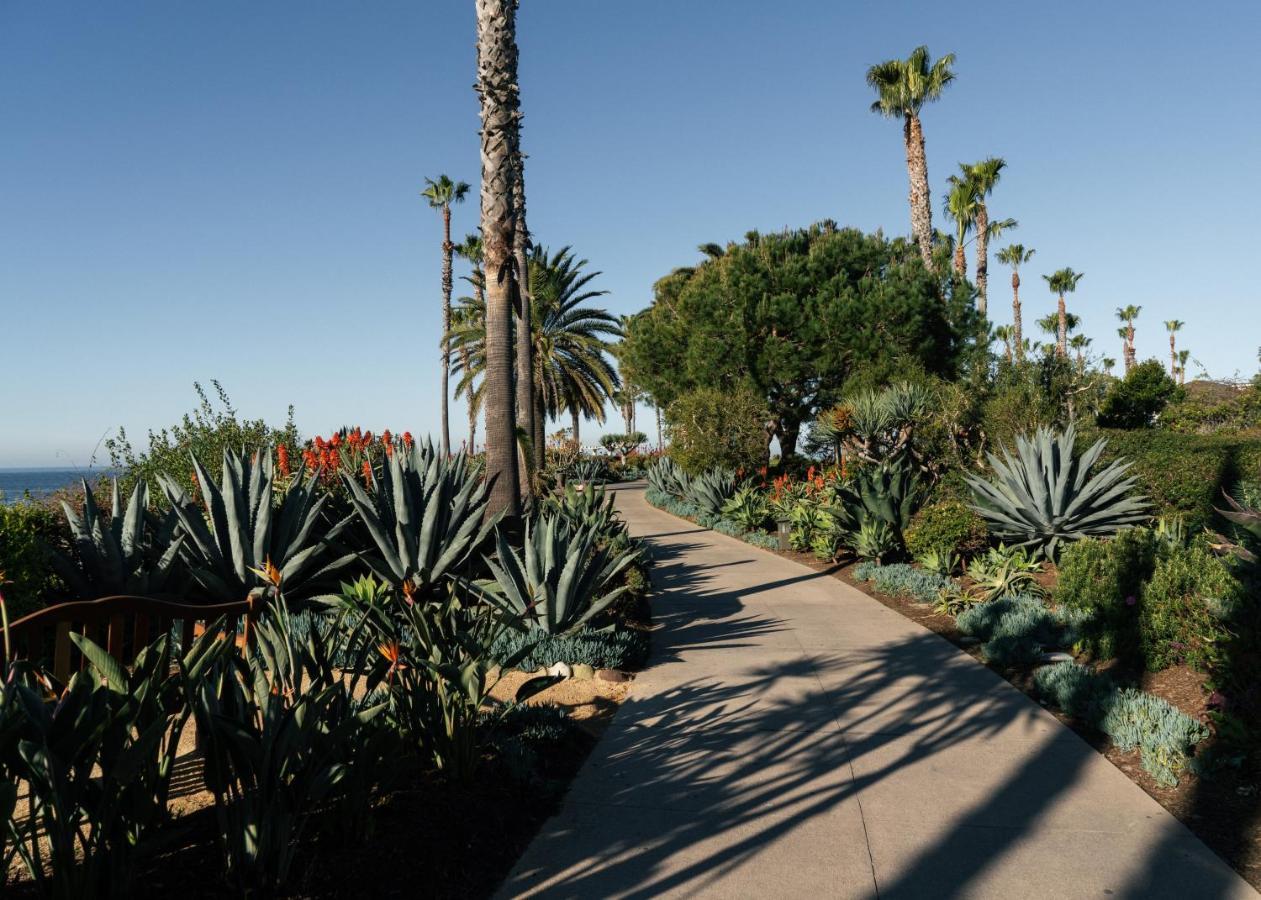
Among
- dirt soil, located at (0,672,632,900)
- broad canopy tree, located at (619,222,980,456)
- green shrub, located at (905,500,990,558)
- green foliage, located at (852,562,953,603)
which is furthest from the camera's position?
broad canopy tree, located at (619,222,980,456)

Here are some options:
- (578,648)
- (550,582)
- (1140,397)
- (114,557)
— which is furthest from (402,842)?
(1140,397)

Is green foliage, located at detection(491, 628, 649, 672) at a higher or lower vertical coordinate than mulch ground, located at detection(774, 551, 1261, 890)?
higher

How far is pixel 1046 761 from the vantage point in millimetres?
4852

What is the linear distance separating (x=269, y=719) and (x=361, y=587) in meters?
3.98

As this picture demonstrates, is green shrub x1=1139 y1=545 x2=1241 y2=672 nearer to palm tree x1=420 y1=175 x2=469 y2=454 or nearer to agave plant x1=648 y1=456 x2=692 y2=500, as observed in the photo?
agave plant x1=648 y1=456 x2=692 y2=500

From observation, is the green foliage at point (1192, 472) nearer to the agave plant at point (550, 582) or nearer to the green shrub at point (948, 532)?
the green shrub at point (948, 532)

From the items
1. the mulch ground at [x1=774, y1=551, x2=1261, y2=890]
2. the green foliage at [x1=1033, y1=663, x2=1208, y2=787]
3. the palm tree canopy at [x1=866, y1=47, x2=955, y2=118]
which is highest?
the palm tree canopy at [x1=866, y1=47, x2=955, y2=118]

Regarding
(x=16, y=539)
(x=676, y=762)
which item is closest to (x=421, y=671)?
(x=676, y=762)

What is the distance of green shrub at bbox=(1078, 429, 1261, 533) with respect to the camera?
10602mm

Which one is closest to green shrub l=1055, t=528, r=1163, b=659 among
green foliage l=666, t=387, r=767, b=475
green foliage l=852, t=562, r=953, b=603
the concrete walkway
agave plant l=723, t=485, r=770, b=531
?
the concrete walkway

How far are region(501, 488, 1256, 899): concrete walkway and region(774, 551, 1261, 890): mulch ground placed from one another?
0.36ft

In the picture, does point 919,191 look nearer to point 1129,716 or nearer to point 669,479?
point 669,479

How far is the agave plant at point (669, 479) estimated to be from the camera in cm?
2320

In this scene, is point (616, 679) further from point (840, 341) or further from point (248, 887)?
point (840, 341)
